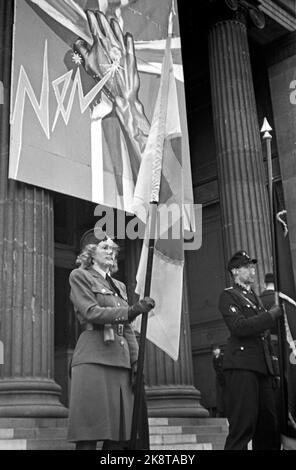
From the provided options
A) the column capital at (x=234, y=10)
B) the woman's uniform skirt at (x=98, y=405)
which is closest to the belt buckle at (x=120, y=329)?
the woman's uniform skirt at (x=98, y=405)

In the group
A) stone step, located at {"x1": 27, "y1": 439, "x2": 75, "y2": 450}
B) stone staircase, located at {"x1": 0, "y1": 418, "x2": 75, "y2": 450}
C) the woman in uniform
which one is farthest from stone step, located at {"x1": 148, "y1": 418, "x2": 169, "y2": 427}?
the woman in uniform

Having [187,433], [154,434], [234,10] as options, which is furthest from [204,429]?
[234,10]

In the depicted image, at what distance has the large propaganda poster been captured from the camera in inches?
342

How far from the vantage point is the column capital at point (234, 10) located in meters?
13.7

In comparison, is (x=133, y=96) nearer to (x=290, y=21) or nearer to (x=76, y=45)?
(x=76, y=45)

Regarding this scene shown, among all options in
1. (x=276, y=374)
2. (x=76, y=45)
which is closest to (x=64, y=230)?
(x=76, y=45)

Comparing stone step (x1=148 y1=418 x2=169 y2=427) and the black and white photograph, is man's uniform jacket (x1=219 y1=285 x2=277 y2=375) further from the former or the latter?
stone step (x1=148 y1=418 x2=169 y2=427)

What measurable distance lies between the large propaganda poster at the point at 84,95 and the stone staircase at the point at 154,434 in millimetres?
3104

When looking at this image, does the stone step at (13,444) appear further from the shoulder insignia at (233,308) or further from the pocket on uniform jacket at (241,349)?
the shoulder insignia at (233,308)

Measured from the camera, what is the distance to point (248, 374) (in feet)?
18.8

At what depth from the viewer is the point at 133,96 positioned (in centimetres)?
1036

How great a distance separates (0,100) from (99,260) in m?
4.62

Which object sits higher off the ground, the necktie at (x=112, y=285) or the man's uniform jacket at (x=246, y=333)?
the necktie at (x=112, y=285)

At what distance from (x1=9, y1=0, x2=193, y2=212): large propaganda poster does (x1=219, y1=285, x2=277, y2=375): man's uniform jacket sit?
3523 mm
